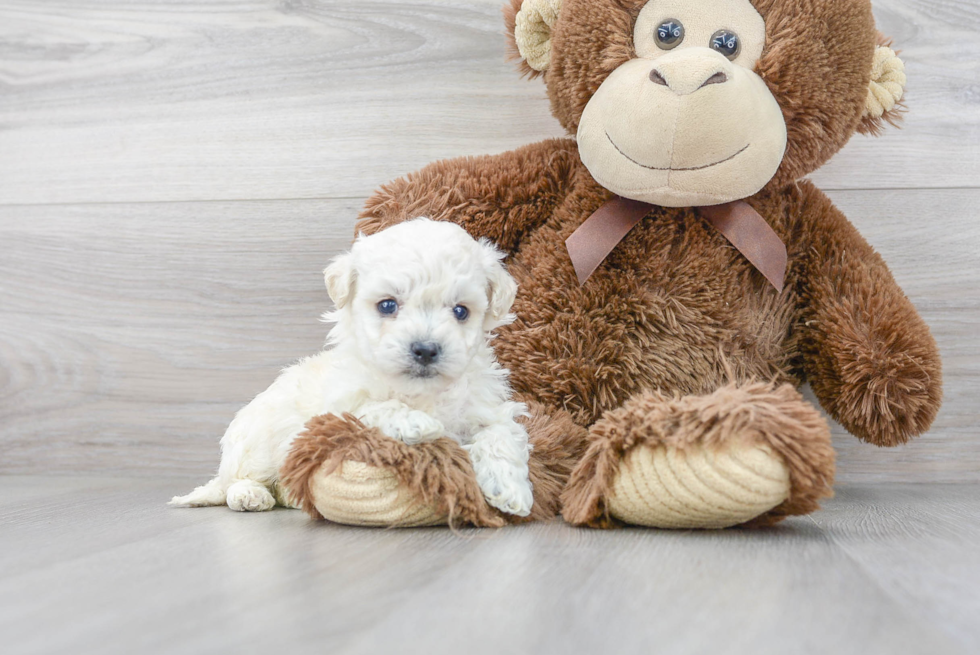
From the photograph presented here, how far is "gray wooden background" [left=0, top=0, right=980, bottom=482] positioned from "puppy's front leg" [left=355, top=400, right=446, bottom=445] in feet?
1.86

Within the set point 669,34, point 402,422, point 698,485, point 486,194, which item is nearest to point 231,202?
point 486,194

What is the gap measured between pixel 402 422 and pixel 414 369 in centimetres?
7

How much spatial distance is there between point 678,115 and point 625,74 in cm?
11

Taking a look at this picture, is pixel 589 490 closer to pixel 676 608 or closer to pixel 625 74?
pixel 676 608

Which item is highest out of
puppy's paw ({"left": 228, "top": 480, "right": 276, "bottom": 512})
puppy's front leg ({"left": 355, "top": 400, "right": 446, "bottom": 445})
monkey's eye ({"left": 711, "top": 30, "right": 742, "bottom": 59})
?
monkey's eye ({"left": 711, "top": 30, "right": 742, "bottom": 59})

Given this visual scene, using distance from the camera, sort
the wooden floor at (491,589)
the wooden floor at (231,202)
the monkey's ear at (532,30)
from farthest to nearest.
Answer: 1. the wooden floor at (231,202)
2. the monkey's ear at (532,30)
3. the wooden floor at (491,589)

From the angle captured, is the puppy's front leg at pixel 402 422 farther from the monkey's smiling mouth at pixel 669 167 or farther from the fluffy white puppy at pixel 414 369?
the monkey's smiling mouth at pixel 669 167

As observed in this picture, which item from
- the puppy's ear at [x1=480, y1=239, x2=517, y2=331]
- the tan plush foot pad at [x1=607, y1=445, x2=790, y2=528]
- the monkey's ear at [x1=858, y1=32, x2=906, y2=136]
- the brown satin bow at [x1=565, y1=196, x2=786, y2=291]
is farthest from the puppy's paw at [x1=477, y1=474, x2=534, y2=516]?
the monkey's ear at [x1=858, y1=32, x2=906, y2=136]

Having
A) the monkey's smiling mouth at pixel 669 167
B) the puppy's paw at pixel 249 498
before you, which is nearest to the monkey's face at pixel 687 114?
the monkey's smiling mouth at pixel 669 167

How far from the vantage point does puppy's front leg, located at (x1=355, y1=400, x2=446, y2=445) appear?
3.17 feet

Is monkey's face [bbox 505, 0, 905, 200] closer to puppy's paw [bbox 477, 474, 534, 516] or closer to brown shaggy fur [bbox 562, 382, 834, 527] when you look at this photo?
brown shaggy fur [bbox 562, 382, 834, 527]

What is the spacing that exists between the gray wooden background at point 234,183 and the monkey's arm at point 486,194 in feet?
0.74

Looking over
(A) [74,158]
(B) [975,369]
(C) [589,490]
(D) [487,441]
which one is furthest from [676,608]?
(A) [74,158]

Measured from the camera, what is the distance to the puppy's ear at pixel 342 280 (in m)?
1.10
